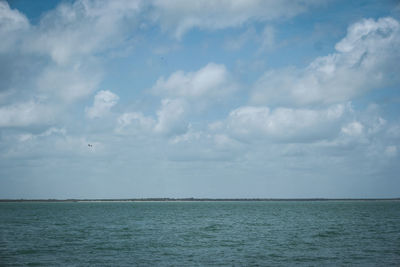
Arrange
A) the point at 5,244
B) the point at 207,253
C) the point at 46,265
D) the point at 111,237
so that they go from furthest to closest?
the point at 111,237 < the point at 5,244 < the point at 207,253 < the point at 46,265

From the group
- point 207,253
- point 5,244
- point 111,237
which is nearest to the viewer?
point 207,253

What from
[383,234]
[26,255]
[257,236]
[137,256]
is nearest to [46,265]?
[26,255]

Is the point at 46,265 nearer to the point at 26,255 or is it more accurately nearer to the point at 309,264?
the point at 26,255

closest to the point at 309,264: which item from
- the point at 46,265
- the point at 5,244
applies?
the point at 46,265

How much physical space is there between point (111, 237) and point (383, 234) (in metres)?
38.9

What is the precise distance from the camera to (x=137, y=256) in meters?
33.2

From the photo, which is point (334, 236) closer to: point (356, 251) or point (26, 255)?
point (356, 251)

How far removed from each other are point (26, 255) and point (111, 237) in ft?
47.4

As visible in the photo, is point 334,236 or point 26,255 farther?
point 334,236

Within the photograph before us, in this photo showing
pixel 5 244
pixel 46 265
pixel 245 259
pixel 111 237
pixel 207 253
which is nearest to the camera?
pixel 46 265

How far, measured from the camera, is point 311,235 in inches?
1898

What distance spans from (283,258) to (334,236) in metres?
18.6

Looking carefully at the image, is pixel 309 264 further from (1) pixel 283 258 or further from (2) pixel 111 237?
(2) pixel 111 237

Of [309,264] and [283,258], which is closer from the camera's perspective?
[309,264]
